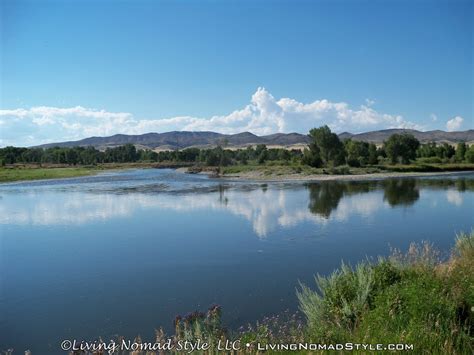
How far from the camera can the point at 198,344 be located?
639cm

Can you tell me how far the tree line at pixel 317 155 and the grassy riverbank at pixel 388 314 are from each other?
79.0m

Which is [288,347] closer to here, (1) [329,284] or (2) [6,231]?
(1) [329,284]

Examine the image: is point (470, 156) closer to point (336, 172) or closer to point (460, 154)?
point (460, 154)

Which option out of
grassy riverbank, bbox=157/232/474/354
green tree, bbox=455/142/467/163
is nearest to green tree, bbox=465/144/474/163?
green tree, bbox=455/142/467/163

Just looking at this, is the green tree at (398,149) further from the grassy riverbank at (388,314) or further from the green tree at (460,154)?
the grassy riverbank at (388,314)

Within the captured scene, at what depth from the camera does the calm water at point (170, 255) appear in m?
10.7

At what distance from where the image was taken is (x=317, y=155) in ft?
291

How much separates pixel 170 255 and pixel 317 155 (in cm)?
7441

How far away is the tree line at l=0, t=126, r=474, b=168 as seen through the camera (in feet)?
293

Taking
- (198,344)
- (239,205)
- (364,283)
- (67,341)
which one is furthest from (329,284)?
(239,205)

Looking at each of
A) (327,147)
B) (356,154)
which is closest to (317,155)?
(327,147)

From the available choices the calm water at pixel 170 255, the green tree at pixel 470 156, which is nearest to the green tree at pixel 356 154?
the green tree at pixel 470 156

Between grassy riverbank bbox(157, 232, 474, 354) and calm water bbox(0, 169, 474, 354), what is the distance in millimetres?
2289

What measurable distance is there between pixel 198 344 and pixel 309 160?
83.3 m
